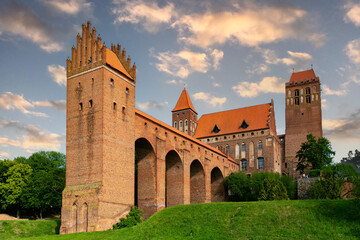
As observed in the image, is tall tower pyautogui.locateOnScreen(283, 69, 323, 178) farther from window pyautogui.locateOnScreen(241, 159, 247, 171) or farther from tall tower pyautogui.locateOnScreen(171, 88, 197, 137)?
tall tower pyautogui.locateOnScreen(171, 88, 197, 137)

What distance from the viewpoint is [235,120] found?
6638cm

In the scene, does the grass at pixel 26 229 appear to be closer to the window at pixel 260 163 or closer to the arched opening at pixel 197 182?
the arched opening at pixel 197 182

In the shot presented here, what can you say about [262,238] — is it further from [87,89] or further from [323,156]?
[323,156]

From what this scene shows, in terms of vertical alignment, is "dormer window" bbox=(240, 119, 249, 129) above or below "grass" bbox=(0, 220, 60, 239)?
above

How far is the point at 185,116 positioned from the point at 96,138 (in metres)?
36.9

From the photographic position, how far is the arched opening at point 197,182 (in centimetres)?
4991

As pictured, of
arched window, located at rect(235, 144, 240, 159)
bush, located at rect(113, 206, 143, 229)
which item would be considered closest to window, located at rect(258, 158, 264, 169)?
arched window, located at rect(235, 144, 240, 159)

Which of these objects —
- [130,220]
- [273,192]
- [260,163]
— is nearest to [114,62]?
[130,220]

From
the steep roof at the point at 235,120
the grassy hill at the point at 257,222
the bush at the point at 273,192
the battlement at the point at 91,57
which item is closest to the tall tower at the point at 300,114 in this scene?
the steep roof at the point at 235,120

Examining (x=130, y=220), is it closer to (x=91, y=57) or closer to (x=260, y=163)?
(x=91, y=57)

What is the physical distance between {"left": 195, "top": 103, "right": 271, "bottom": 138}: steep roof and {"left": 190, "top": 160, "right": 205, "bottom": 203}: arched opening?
630 inches

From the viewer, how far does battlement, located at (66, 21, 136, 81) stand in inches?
1357

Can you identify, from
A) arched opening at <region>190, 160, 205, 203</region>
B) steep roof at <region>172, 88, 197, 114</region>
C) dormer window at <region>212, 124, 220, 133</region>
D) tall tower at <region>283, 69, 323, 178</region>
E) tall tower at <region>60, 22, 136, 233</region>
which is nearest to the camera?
tall tower at <region>60, 22, 136, 233</region>

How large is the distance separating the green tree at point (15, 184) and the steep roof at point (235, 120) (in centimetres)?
2960
